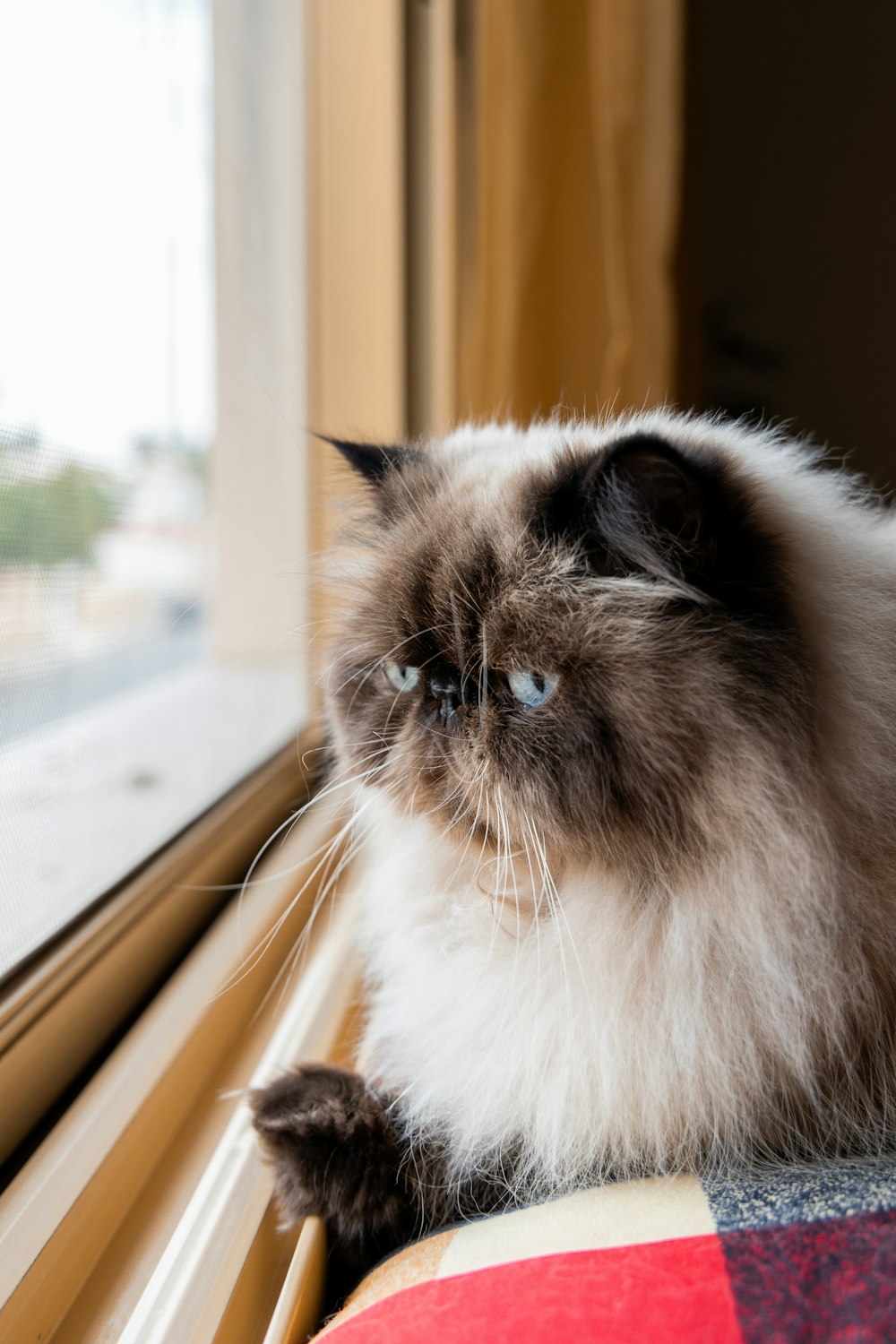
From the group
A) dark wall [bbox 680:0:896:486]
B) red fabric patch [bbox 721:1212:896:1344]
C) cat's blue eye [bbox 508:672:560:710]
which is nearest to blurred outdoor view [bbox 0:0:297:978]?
cat's blue eye [bbox 508:672:560:710]

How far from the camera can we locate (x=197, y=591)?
1441 mm

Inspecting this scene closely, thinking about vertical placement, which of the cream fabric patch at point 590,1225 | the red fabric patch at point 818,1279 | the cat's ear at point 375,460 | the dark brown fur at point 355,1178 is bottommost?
the dark brown fur at point 355,1178

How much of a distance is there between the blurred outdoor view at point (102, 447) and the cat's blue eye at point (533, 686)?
0.42 m

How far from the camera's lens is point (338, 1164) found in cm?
72

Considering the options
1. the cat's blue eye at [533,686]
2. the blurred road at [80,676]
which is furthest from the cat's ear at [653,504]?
the blurred road at [80,676]

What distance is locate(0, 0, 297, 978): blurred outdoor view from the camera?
777 millimetres

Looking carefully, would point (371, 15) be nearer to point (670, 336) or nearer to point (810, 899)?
point (670, 336)

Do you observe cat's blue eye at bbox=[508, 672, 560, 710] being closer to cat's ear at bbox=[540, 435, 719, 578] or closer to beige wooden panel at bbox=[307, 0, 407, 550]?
cat's ear at bbox=[540, 435, 719, 578]

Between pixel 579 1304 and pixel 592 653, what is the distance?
397 millimetres

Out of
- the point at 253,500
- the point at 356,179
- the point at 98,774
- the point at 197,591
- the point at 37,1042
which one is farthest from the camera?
the point at 356,179

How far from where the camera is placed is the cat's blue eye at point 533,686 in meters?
0.69

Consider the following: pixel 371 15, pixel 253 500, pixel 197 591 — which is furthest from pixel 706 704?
pixel 371 15

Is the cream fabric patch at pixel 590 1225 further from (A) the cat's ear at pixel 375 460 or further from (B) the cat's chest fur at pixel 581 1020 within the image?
(A) the cat's ear at pixel 375 460

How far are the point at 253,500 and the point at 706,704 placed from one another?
117 cm
